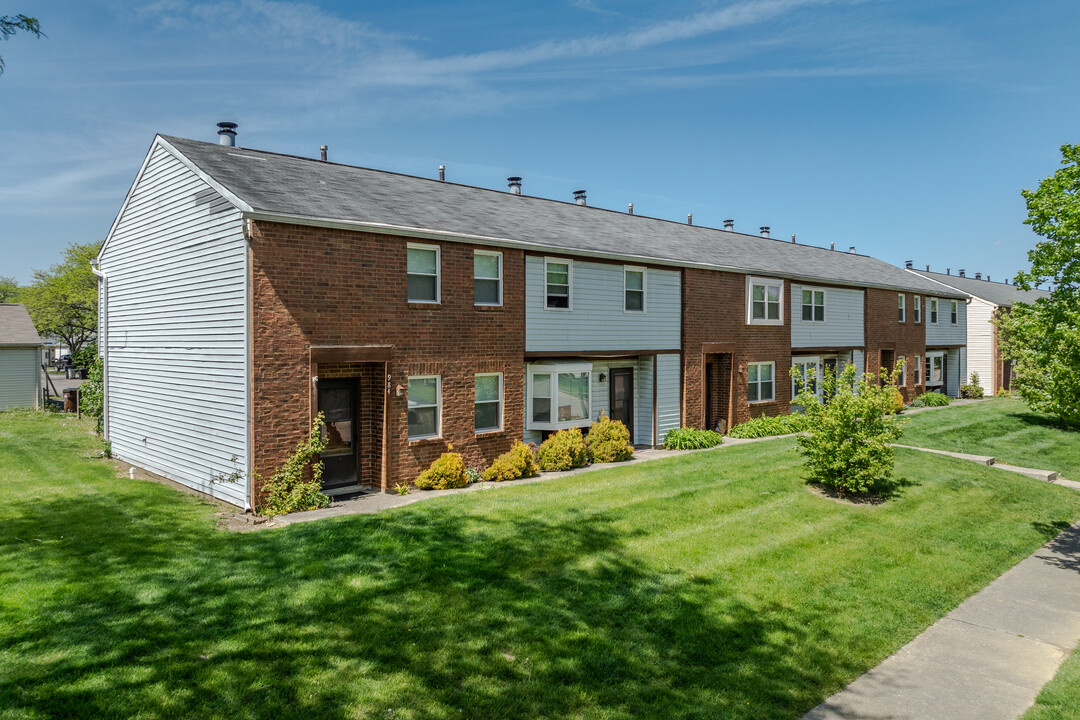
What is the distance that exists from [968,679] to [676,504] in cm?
547

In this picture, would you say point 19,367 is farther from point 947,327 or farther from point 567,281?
point 947,327

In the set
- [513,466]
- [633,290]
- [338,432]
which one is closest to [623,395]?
[633,290]

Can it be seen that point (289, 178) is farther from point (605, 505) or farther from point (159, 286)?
point (605, 505)

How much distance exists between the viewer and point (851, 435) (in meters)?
12.6

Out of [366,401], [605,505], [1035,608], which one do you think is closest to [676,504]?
[605,505]

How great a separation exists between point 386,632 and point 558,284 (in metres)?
11.3

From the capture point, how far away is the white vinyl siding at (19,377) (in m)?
28.5

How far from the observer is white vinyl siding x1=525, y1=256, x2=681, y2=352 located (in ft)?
53.0

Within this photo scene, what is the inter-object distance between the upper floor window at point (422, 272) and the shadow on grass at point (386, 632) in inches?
230

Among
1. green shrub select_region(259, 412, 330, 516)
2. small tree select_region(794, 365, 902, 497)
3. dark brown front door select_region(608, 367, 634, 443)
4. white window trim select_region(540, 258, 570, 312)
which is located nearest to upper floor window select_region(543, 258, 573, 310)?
white window trim select_region(540, 258, 570, 312)

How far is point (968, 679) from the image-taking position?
6.63 m

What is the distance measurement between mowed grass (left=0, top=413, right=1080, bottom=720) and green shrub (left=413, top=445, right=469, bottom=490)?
1275mm

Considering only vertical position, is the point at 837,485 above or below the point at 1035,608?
above

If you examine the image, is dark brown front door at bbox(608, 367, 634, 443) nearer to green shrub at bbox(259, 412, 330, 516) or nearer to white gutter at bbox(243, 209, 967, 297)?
white gutter at bbox(243, 209, 967, 297)
